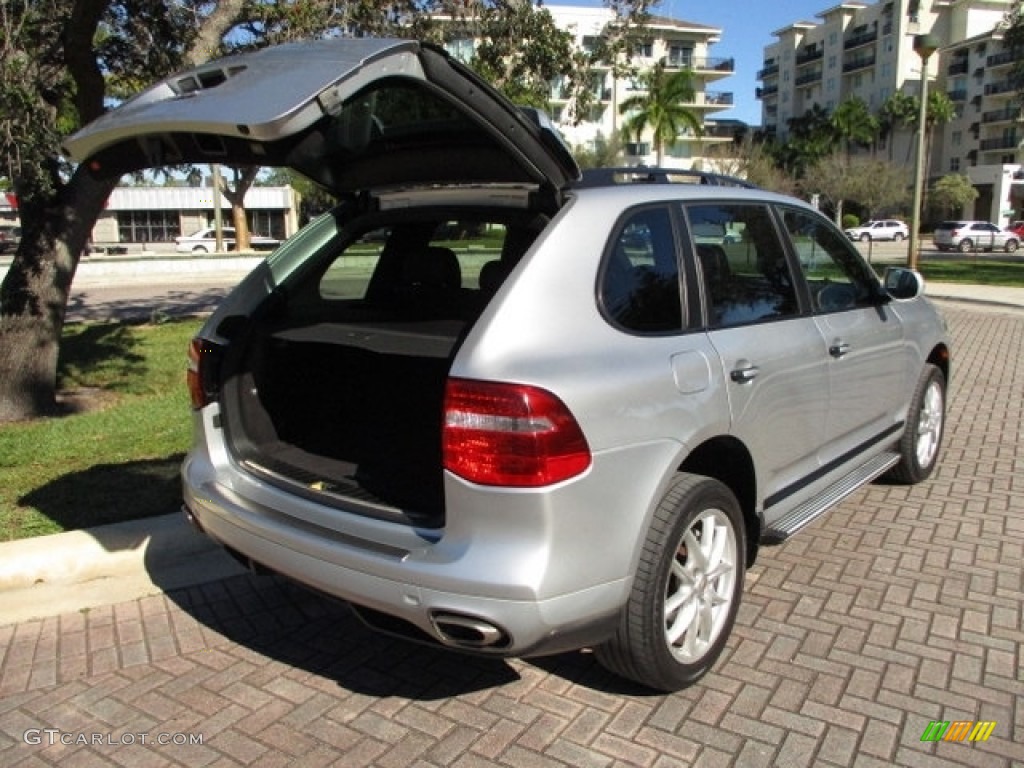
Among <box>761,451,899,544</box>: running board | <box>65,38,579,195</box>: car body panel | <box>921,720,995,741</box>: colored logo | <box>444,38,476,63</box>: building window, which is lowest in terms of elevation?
<box>921,720,995,741</box>: colored logo

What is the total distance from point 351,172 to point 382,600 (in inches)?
74.5

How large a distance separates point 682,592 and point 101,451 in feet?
14.4

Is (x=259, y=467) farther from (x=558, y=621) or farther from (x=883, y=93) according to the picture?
(x=883, y=93)

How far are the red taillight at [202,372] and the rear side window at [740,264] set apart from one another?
1.93 meters

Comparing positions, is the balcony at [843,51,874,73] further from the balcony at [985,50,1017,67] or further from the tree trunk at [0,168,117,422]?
the tree trunk at [0,168,117,422]

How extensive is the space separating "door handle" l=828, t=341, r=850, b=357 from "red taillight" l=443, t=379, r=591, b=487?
1.80m

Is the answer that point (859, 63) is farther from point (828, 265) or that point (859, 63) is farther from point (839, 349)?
point (839, 349)

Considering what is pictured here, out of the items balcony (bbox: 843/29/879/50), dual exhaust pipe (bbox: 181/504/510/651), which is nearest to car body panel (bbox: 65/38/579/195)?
dual exhaust pipe (bbox: 181/504/510/651)

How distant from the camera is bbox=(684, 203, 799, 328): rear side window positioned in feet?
10.9

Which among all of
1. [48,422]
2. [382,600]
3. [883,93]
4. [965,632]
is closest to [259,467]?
[382,600]

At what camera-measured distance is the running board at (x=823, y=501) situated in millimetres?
3531

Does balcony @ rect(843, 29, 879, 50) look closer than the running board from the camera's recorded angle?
No

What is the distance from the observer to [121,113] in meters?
2.73

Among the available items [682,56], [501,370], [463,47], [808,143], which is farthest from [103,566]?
[808,143]
